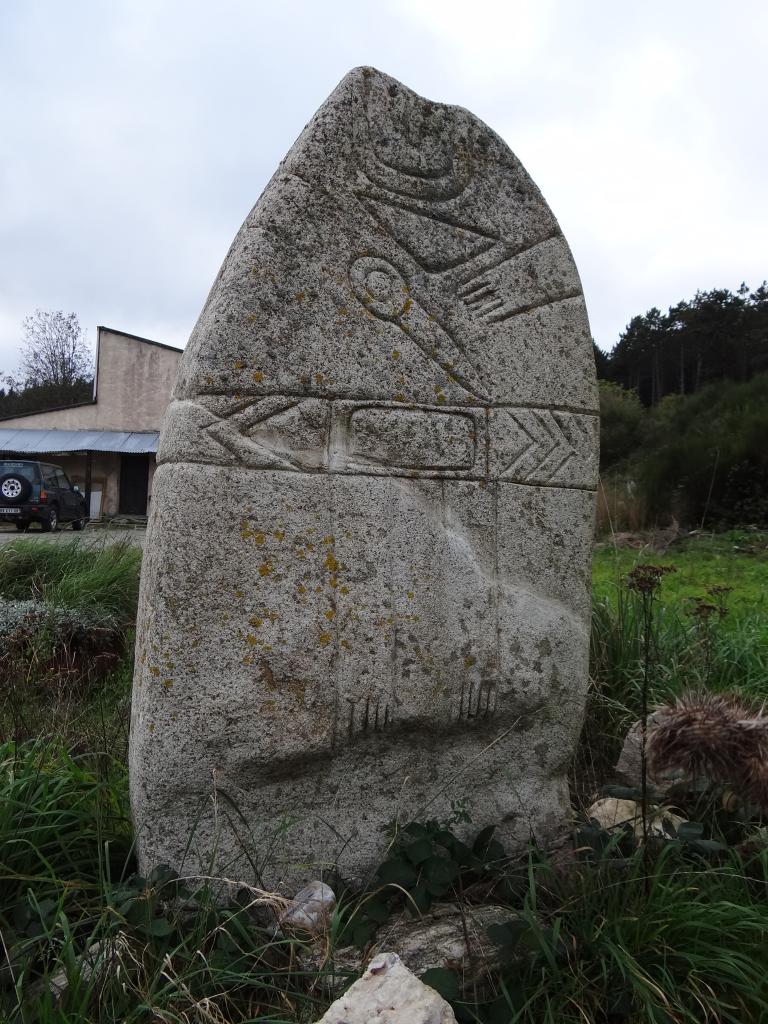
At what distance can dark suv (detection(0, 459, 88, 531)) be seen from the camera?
12.0 metres

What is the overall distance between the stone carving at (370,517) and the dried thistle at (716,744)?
1.03 feet

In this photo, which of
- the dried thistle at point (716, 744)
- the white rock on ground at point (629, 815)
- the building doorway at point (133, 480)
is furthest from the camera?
Answer: the building doorway at point (133, 480)

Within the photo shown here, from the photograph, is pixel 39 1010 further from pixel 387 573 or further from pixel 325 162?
pixel 325 162

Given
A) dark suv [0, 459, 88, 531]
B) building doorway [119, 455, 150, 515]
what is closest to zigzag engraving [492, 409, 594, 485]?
dark suv [0, 459, 88, 531]

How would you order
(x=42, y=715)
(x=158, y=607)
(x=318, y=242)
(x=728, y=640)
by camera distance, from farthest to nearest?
(x=728, y=640) → (x=42, y=715) → (x=318, y=242) → (x=158, y=607)

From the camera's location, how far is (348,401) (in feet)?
7.62

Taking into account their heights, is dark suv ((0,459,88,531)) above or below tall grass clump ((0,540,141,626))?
above

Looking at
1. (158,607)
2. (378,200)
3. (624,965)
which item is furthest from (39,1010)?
(378,200)

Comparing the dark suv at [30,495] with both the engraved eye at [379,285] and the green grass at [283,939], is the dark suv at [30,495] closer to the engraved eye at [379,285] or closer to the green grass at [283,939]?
the green grass at [283,939]

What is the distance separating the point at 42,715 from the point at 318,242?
255cm

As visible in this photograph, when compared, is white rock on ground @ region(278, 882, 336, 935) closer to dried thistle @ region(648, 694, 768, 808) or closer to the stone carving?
the stone carving

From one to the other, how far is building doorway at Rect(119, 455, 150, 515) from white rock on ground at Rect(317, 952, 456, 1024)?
745 inches

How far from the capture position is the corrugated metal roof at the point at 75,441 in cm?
1909

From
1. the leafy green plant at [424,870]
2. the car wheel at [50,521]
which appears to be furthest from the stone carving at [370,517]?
the car wheel at [50,521]
